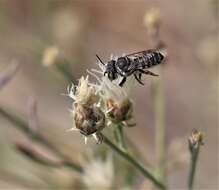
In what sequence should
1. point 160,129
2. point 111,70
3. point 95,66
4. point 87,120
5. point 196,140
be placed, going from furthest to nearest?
1. point 95,66
2. point 160,129
3. point 111,70
4. point 196,140
5. point 87,120

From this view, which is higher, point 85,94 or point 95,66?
point 95,66

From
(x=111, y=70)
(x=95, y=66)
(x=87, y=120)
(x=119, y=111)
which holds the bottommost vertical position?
(x=87, y=120)

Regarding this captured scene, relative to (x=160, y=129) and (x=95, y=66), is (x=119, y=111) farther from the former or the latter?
(x=95, y=66)

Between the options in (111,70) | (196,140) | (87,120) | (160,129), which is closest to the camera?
(87,120)

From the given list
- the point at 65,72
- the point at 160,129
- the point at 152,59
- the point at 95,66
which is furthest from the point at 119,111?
the point at 95,66

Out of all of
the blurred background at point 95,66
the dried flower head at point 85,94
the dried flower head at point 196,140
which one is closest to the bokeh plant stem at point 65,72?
the blurred background at point 95,66

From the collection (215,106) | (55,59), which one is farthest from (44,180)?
(215,106)

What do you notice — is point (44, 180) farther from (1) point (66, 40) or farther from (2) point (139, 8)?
(2) point (139, 8)
